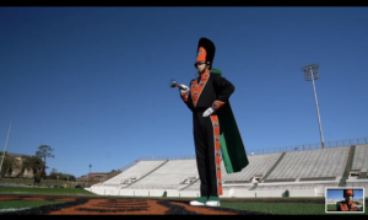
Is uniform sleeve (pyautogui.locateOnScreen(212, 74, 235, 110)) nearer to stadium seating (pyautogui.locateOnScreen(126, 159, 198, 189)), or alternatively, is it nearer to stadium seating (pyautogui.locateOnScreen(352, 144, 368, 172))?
stadium seating (pyautogui.locateOnScreen(352, 144, 368, 172))

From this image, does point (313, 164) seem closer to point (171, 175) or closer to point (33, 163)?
point (171, 175)

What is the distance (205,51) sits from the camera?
6887 mm

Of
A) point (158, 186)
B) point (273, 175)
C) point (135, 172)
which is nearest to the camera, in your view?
point (273, 175)

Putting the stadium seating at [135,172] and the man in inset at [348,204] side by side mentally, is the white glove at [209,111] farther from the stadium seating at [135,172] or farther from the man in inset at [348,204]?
the stadium seating at [135,172]

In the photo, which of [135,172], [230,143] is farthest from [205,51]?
[135,172]

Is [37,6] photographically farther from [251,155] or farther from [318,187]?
[251,155]

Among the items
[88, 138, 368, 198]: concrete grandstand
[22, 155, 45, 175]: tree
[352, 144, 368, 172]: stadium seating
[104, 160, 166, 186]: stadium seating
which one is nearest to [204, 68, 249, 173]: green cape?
[88, 138, 368, 198]: concrete grandstand

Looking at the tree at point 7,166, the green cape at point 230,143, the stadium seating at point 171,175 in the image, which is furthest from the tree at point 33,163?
the green cape at point 230,143

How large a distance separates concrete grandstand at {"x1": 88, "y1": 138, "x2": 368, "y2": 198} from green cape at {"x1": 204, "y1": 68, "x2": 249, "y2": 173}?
18734 millimetres

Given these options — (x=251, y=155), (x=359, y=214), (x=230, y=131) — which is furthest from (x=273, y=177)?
(x=359, y=214)

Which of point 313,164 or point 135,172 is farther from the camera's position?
point 135,172

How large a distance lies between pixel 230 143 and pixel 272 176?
25.6 meters

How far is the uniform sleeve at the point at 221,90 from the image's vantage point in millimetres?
6316
